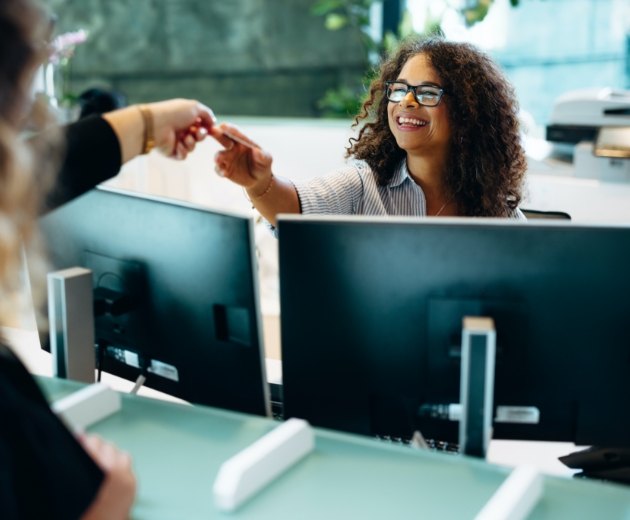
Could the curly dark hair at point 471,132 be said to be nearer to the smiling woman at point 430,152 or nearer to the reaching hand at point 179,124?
the smiling woman at point 430,152

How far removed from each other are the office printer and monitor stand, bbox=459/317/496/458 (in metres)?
2.02

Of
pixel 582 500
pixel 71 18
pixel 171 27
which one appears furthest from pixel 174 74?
pixel 582 500

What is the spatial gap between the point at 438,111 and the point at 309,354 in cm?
96

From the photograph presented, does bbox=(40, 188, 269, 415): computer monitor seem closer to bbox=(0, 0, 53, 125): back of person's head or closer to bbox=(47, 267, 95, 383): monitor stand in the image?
bbox=(47, 267, 95, 383): monitor stand

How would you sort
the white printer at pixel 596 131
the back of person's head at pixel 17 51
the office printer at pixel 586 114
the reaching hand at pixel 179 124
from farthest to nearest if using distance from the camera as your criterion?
the office printer at pixel 586 114 < the white printer at pixel 596 131 < the reaching hand at pixel 179 124 < the back of person's head at pixel 17 51

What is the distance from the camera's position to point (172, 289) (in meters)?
1.47

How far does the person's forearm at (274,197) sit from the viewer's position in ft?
6.79

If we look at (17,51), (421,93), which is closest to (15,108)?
(17,51)

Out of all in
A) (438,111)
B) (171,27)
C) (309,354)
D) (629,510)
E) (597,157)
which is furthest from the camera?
(171,27)

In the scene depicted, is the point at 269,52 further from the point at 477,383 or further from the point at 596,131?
the point at 477,383

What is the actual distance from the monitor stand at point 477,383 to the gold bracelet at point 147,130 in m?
0.61

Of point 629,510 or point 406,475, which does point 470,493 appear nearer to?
point 406,475

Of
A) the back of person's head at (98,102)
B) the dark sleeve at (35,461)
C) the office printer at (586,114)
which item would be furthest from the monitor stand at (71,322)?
the office printer at (586,114)

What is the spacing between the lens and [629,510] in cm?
115
